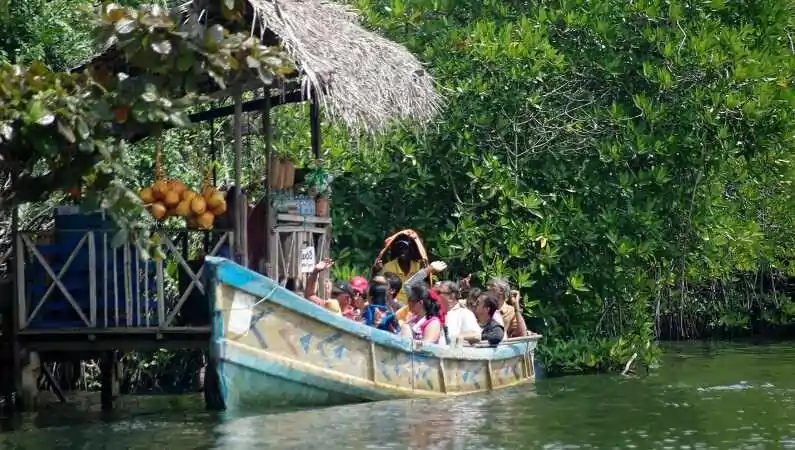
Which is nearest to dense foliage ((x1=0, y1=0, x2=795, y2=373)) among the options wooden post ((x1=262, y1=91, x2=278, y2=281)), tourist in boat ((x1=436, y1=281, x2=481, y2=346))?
tourist in boat ((x1=436, y1=281, x2=481, y2=346))

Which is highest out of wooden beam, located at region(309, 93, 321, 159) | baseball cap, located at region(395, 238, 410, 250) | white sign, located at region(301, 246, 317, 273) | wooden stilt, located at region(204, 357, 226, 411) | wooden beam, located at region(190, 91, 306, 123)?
wooden beam, located at region(190, 91, 306, 123)

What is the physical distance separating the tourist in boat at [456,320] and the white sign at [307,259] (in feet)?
5.14

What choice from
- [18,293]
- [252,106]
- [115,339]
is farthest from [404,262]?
[18,293]

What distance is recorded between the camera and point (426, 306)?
587 inches

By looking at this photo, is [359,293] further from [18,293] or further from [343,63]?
[18,293]

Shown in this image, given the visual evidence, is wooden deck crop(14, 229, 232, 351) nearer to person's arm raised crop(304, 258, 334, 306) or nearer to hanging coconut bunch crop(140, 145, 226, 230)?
hanging coconut bunch crop(140, 145, 226, 230)

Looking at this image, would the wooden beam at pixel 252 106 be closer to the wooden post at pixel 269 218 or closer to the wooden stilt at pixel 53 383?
the wooden post at pixel 269 218

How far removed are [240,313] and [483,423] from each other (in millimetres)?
2359

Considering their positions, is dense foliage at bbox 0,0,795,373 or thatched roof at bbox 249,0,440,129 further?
dense foliage at bbox 0,0,795,373

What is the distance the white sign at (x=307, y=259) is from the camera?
46.8 ft

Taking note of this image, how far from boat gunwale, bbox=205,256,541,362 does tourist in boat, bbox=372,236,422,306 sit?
1.96 metres

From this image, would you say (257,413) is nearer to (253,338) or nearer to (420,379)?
(253,338)

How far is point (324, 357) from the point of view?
43.9ft

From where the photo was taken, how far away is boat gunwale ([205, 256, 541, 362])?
1248cm
